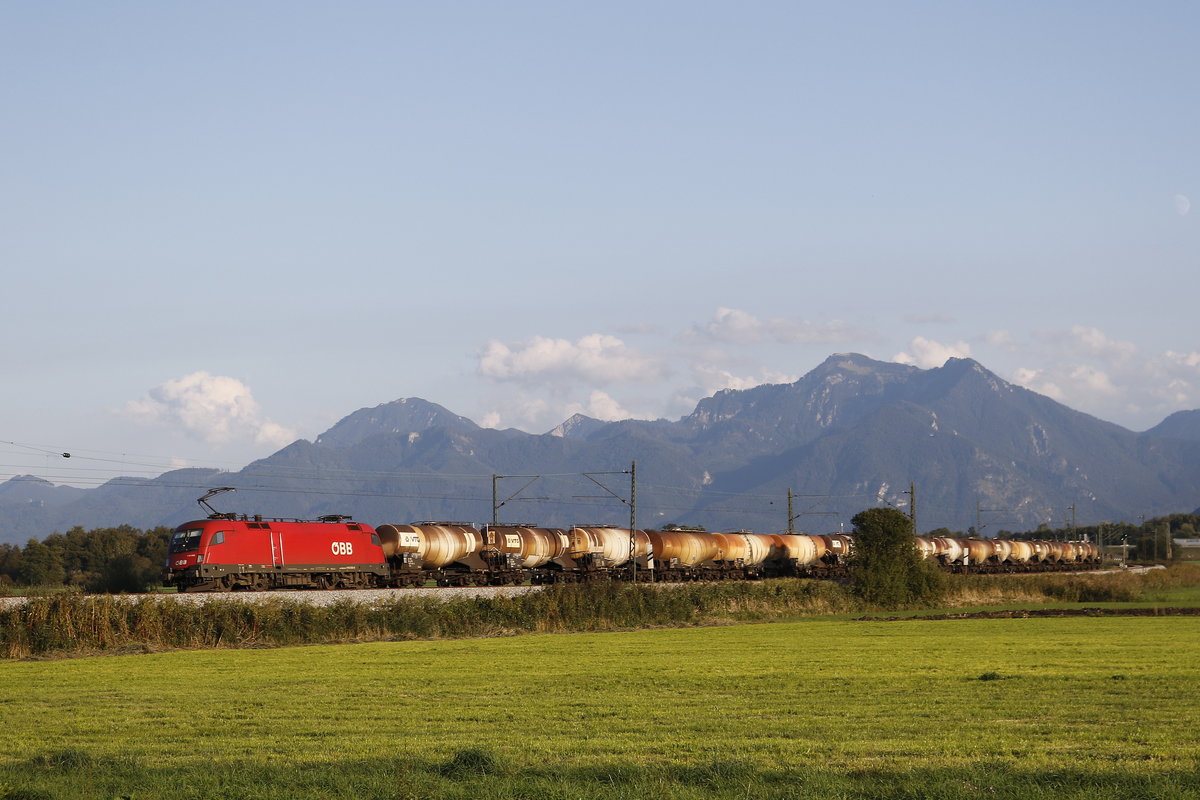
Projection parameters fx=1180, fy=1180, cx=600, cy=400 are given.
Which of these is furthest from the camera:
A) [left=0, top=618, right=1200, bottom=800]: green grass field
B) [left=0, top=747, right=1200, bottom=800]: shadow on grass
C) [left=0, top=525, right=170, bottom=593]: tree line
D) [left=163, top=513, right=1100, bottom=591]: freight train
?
[left=0, top=525, right=170, bottom=593]: tree line

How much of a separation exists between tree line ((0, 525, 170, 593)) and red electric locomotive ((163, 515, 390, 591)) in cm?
2377

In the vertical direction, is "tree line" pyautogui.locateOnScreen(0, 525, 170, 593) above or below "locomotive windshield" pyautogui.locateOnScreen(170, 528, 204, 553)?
below

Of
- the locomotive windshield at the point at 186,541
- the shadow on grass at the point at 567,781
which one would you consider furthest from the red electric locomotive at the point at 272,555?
the shadow on grass at the point at 567,781

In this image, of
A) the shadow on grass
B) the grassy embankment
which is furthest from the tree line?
the shadow on grass

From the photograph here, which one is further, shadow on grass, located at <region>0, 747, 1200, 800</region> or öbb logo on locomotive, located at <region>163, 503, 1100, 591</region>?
öbb logo on locomotive, located at <region>163, 503, 1100, 591</region>

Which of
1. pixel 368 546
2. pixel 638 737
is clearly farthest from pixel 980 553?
pixel 638 737

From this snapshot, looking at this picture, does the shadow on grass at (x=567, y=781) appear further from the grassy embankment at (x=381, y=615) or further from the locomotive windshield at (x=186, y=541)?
the locomotive windshield at (x=186, y=541)

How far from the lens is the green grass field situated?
1450 cm

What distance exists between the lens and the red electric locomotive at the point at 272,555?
199ft

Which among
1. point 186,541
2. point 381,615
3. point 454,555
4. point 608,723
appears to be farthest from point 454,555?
point 608,723

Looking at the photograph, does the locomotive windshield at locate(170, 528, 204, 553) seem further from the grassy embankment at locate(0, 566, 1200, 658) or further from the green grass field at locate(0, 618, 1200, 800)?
the green grass field at locate(0, 618, 1200, 800)

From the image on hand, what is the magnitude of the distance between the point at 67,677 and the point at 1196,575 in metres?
111

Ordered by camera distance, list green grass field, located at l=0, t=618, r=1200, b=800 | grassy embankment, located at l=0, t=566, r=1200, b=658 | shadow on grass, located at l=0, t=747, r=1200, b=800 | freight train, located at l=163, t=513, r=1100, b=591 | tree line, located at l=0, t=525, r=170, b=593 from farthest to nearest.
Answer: tree line, located at l=0, t=525, r=170, b=593 < freight train, located at l=163, t=513, r=1100, b=591 < grassy embankment, located at l=0, t=566, r=1200, b=658 < green grass field, located at l=0, t=618, r=1200, b=800 < shadow on grass, located at l=0, t=747, r=1200, b=800

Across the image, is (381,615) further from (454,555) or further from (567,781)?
(567,781)
